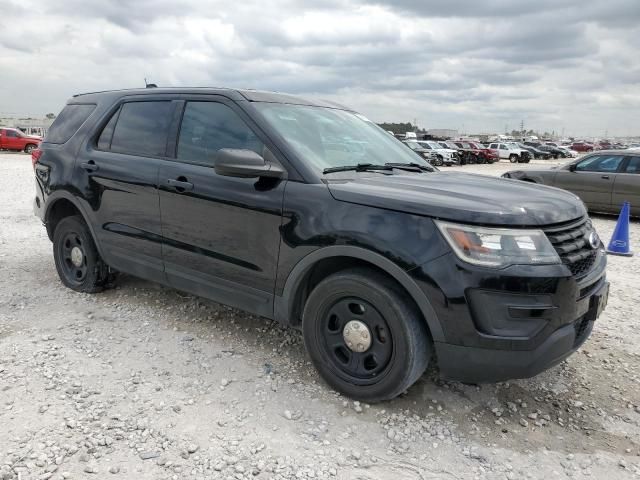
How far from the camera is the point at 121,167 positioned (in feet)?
13.4

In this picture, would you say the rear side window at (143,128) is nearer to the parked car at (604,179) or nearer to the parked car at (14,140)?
the parked car at (604,179)

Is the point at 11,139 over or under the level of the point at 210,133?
under

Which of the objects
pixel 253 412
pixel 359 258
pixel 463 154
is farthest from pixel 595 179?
pixel 463 154

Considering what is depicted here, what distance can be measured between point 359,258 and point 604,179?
984 centimetres

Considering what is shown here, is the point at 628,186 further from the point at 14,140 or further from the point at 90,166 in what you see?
the point at 14,140

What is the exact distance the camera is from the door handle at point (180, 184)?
11.8ft

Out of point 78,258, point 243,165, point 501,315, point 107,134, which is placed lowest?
point 78,258

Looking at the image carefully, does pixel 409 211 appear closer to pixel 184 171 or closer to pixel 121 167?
pixel 184 171

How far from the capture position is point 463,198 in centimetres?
275

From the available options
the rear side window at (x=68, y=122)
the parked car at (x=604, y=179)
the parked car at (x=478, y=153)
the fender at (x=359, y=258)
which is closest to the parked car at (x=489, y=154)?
the parked car at (x=478, y=153)

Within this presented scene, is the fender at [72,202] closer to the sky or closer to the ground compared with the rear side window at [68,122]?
closer to the ground

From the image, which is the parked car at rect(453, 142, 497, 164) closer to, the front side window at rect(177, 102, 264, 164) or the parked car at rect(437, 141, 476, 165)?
the parked car at rect(437, 141, 476, 165)

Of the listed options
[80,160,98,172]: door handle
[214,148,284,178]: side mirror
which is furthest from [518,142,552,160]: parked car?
[214,148,284,178]: side mirror

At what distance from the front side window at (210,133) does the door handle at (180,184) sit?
163 mm
